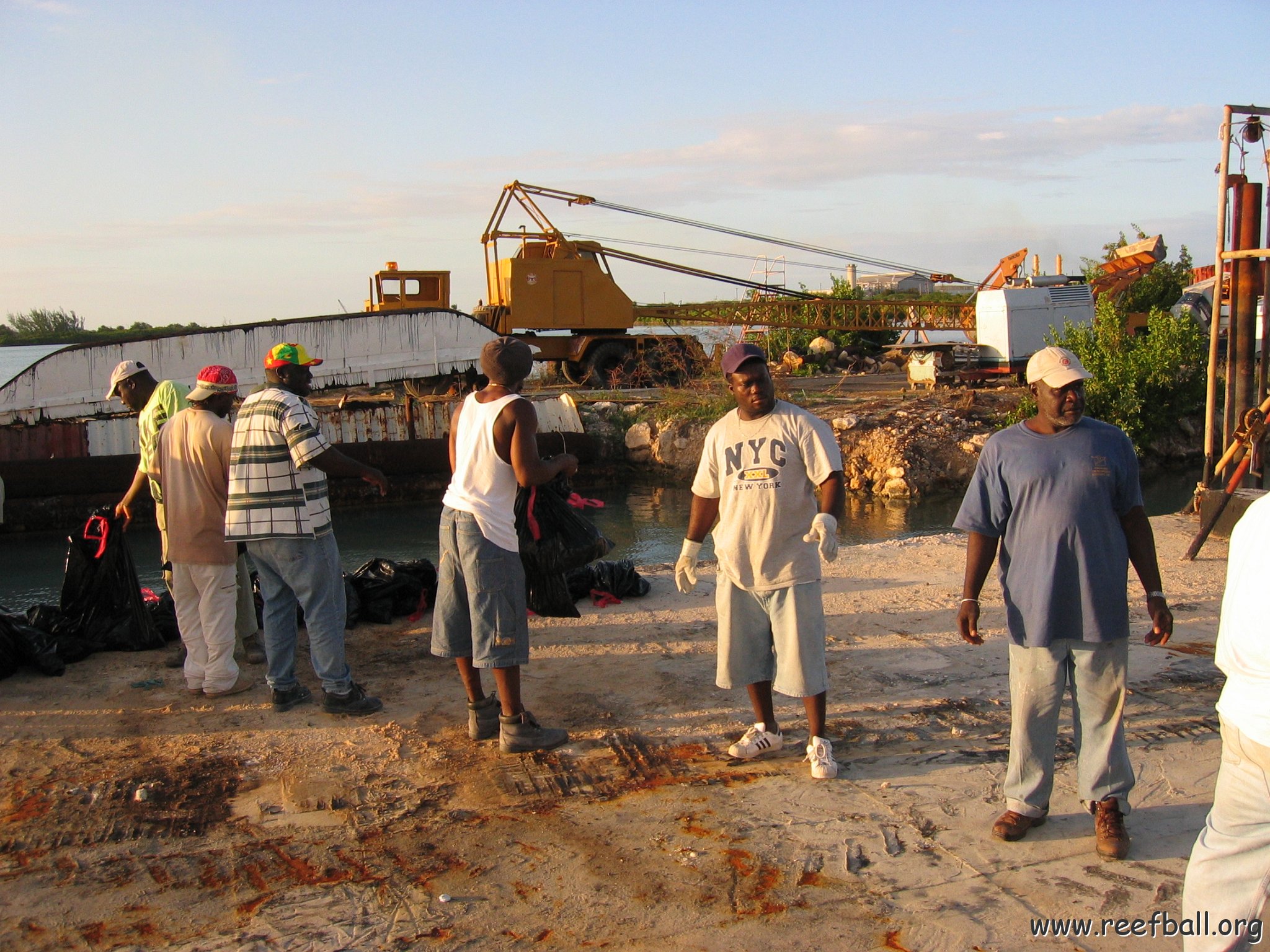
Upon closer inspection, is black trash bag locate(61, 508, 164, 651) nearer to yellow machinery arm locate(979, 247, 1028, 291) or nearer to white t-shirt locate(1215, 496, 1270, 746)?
white t-shirt locate(1215, 496, 1270, 746)

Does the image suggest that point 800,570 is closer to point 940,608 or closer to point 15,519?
point 940,608

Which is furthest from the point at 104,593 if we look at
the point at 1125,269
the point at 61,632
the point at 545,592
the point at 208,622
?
the point at 1125,269

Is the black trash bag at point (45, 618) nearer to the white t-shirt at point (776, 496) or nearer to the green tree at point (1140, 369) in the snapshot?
the white t-shirt at point (776, 496)

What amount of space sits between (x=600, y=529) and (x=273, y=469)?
10224mm

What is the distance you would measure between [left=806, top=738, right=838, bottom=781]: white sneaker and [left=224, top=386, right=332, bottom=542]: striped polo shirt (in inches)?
91.4

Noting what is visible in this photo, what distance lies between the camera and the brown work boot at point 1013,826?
3287mm

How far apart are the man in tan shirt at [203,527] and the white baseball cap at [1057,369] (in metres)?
3.54

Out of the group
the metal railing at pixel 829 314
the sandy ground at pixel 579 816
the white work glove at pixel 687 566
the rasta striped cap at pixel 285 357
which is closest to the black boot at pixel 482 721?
the sandy ground at pixel 579 816

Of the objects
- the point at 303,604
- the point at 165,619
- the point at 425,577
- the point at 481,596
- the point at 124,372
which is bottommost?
Result: the point at 165,619

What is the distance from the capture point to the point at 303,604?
4.51 metres

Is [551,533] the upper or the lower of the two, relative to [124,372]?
lower

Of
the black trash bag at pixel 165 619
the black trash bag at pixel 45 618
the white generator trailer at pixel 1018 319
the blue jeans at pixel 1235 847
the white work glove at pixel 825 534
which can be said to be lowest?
the black trash bag at pixel 165 619

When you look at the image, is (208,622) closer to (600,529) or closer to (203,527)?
(203,527)

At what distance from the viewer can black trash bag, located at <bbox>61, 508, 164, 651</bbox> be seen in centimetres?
543
